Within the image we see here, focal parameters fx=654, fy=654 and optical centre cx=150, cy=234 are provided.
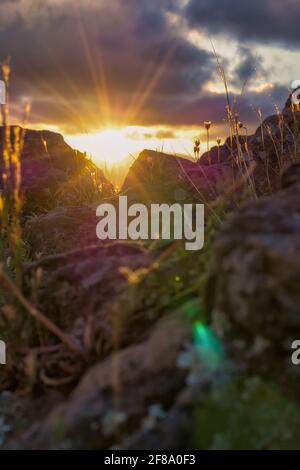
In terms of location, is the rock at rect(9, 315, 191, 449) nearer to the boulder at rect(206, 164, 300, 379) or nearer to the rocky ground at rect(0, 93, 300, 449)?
the rocky ground at rect(0, 93, 300, 449)

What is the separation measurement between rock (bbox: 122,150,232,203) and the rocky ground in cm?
254

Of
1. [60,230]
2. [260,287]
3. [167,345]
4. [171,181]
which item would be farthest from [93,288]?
[171,181]

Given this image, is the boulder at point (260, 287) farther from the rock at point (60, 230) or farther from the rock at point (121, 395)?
the rock at point (60, 230)

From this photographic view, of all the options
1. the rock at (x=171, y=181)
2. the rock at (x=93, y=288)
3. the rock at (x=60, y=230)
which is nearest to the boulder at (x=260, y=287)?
the rock at (x=93, y=288)

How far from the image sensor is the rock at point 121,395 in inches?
100

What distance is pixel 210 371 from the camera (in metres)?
2.44

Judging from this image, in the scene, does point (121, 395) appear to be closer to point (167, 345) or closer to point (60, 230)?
point (167, 345)

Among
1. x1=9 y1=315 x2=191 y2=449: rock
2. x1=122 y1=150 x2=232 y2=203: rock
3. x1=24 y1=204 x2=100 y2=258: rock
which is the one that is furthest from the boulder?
x1=24 y1=204 x2=100 y2=258: rock

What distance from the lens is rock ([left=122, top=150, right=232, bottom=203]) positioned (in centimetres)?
674

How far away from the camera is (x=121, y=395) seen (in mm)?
2605

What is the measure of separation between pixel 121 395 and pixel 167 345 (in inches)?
10.6

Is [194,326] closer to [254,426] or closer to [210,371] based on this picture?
[210,371]
